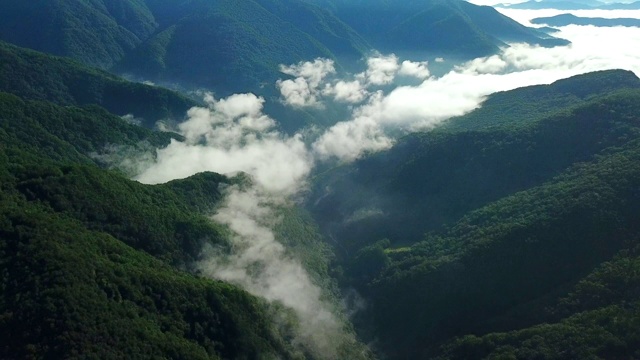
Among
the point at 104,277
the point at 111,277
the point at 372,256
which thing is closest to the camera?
the point at 104,277

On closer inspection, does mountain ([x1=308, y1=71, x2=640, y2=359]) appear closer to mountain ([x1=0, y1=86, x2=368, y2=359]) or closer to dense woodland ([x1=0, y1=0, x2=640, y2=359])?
dense woodland ([x1=0, y1=0, x2=640, y2=359])

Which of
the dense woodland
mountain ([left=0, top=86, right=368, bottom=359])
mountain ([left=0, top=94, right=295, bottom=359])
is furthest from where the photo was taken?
the dense woodland

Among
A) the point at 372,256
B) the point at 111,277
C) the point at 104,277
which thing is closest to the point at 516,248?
the point at 372,256

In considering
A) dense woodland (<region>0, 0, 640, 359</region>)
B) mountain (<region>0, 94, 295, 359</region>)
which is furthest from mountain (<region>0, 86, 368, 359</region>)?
dense woodland (<region>0, 0, 640, 359</region>)

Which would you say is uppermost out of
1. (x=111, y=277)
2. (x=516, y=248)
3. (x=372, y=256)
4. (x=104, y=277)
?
(x=104, y=277)

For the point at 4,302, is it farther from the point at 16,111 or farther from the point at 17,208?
the point at 16,111

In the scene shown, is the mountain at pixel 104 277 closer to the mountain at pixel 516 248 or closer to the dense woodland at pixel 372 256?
the dense woodland at pixel 372 256

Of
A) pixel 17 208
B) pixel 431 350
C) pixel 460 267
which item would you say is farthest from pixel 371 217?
pixel 17 208

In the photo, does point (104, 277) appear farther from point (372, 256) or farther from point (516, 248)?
point (516, 248)
